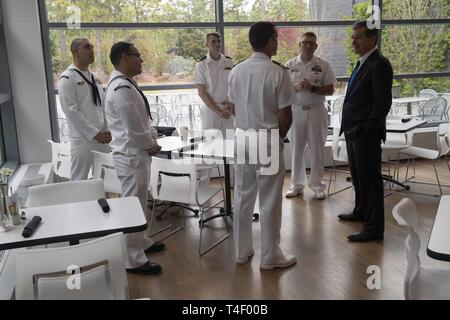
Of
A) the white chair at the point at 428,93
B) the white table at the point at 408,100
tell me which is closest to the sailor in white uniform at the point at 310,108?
the white table at the point at 408,100

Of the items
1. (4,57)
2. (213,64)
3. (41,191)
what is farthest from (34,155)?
(41,191)

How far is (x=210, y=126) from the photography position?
5.26 meters

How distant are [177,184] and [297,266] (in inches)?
46.2

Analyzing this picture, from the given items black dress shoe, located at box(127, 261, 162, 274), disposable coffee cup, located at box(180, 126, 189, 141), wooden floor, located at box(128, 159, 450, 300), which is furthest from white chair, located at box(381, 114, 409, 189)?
black dress shoe, located at box(127, 261, 162, 274)

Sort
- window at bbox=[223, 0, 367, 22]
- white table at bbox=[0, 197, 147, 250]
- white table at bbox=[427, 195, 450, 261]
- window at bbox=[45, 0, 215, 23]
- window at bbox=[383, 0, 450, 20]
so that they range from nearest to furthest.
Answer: white table at bbox=[427, 195, 450, 261] → white table at bbox=[0, 197, 147, 250] → window at bbox=[45, 0, 215, 23] → window at bbox=[223, 0, 367, 22] → window at bbox=[383, 0, 450, 20]

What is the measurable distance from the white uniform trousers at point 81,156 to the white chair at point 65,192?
1213mm

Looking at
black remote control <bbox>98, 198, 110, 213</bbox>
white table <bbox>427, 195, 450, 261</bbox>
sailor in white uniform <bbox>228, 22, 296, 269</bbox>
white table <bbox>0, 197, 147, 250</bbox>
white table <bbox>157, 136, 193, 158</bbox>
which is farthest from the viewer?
white table <bbox>157, 136, 193, 158</bbox>

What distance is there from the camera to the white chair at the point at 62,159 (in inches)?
173

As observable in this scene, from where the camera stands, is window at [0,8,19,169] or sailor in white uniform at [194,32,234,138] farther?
sailor in white uniform at [194,32,234,138]

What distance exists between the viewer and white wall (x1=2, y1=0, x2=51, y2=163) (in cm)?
492

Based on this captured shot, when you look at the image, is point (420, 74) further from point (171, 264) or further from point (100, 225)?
point (100, 225)

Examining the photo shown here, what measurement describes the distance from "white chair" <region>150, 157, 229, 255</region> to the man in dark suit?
126 cm

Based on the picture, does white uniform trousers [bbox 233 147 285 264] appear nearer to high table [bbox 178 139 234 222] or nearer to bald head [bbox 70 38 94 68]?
high table [bbox 178 139 234 222]

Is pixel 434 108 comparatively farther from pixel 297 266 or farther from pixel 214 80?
pixel 297 266
